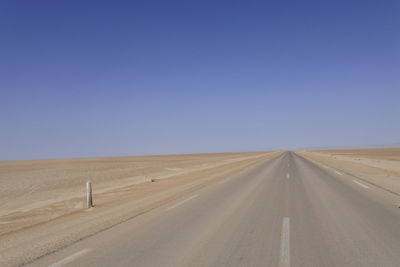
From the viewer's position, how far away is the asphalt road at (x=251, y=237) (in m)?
4.54

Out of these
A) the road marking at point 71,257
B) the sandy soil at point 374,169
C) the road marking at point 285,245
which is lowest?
the sandy soil at point 374,169

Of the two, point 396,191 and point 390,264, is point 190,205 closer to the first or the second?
point 390,264

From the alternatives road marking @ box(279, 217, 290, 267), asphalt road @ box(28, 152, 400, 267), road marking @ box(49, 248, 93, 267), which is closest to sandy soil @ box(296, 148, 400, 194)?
asphalt road @ box(28, 152, 400, 267)

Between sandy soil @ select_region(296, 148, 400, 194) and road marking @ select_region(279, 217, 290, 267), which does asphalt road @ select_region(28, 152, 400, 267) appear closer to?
road marking @ select_region(279, 217, 290, 267)

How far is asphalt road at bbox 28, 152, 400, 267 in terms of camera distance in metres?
4.54

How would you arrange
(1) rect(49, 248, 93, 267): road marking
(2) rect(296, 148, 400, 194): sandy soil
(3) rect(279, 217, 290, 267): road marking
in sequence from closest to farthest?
(3) rect(279, 217, 290, 267): road marking
(1) rect(49, 248, 93, 267): road marking
(2) rect(296, 148, 400, 194): sandy soil

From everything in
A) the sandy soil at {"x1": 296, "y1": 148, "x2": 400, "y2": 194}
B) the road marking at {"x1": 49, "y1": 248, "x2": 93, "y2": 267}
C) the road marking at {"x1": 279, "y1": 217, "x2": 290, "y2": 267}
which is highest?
the road marking at {"x1": 49, "y1": 248, "x2": 93, "y2": 267}

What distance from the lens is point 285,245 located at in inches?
201

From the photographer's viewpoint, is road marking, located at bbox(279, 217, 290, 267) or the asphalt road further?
the asphalt road

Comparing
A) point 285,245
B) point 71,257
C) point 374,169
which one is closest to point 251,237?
point 285,245

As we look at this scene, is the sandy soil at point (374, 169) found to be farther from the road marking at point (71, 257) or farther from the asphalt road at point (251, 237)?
the road marking at point (71, 257)

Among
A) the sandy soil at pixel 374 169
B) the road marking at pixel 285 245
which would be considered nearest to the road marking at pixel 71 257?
the road marking at pixel 285 245

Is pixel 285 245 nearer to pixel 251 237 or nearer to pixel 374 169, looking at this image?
pixel 251 237

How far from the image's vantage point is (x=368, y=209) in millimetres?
8172
